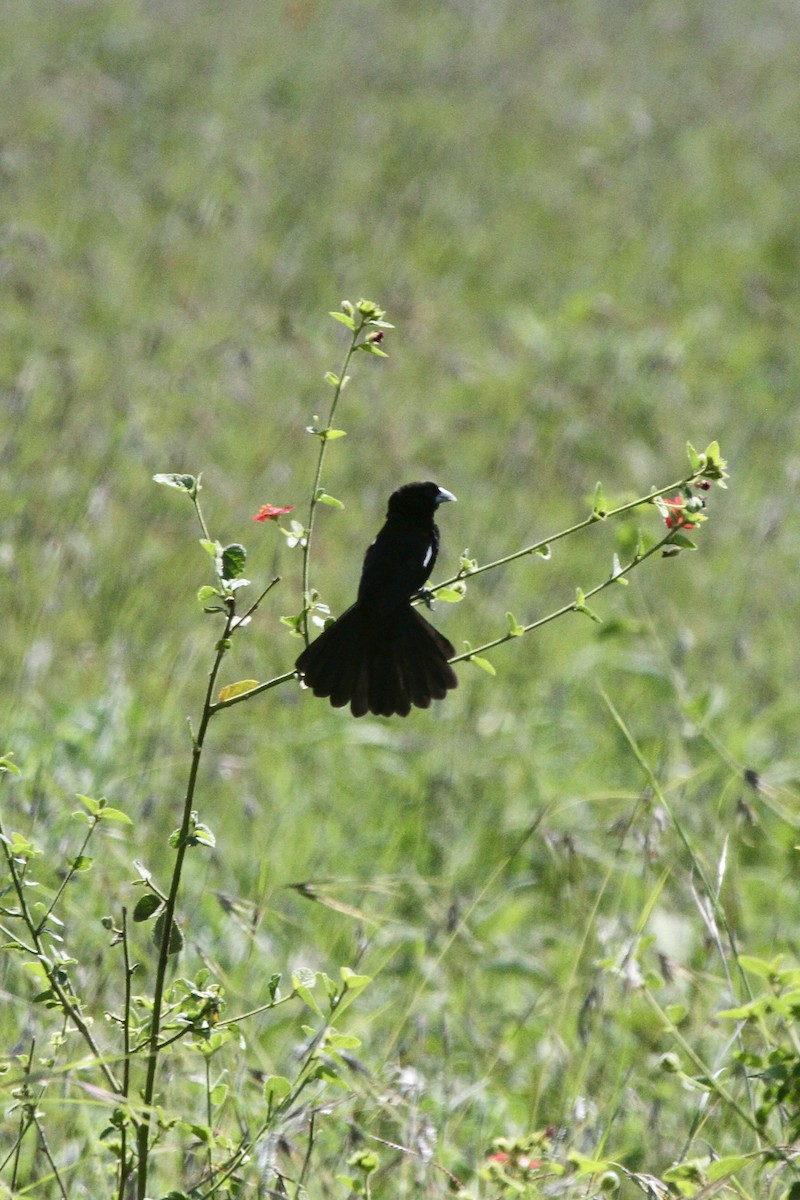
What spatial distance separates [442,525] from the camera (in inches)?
192

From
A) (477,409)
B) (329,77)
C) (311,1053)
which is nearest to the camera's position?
(311,1053)

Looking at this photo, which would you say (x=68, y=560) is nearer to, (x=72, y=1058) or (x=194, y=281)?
(x=72, y=1058)

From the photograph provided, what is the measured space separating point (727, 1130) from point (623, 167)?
8069 millimetres

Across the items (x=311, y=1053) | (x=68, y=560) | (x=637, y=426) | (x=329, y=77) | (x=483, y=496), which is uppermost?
(x=329, y=77)

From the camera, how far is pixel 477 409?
6121mm

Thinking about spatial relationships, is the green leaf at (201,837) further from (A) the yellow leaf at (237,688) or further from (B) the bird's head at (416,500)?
(B) the bird's head at (416,500)

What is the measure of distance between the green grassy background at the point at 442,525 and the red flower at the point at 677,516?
0.66m

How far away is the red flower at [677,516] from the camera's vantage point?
1.61 meters

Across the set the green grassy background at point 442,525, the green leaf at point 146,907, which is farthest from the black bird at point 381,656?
the green grassy background at point 442,525

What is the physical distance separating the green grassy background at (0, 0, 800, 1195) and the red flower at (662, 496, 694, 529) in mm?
665

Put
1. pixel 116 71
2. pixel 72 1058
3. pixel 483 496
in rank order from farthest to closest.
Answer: pixel 116 71 → pixel 483 496 → pixel 72 1058

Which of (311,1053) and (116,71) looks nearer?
(311,1053)

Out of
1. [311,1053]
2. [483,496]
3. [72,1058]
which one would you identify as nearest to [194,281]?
[483,496]

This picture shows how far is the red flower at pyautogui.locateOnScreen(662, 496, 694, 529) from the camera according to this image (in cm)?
161
